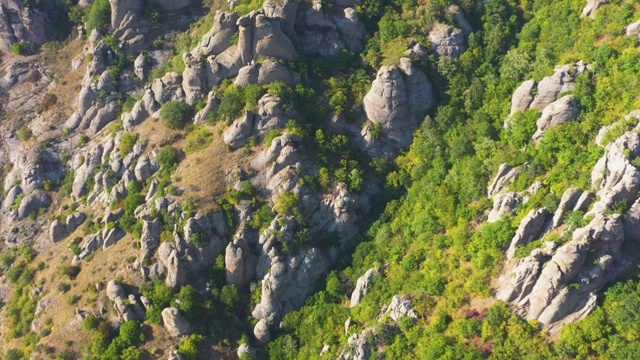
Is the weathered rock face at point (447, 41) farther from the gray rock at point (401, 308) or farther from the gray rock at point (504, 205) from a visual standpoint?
the gray rock at point (401, 308)

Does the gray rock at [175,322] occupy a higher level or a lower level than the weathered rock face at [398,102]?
lower

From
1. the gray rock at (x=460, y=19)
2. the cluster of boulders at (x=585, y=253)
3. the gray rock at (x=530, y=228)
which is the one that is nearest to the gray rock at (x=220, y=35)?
the gray rock at (x=460, y=19)

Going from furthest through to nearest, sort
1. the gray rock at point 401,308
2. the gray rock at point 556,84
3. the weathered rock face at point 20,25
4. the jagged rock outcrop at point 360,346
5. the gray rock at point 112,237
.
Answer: the weathered rock face at point 20,25 < the gray rock at point 112,237 < the gray rock at point 556,84 < the jagged rock outcrop at point 360,346 < the gray rock at point 401,308

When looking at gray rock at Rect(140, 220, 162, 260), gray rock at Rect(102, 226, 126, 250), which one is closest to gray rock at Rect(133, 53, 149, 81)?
gray rock at Rect(102, 226, 126, 250)

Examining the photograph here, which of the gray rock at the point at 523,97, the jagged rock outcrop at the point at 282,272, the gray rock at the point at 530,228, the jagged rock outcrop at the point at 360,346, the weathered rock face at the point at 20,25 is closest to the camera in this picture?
the gray rock at the point at 530,228

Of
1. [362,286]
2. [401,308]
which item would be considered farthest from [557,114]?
[362,286]

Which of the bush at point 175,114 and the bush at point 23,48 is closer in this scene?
the bush at point 175,114

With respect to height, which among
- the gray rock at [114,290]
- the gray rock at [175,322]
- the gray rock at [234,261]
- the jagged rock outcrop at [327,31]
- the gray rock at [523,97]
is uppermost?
the jagged rock outcrop at [327,31]
